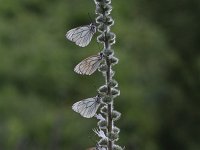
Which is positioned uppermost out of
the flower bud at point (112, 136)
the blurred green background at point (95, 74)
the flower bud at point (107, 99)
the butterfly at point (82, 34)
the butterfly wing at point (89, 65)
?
the blurred green background at point (95, 74)

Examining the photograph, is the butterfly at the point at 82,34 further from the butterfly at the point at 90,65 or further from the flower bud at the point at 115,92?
the flower bud at the point at 115,92

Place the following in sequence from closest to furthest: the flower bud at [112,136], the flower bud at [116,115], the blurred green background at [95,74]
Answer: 1. the flower bud at [112,136]
2. the flower bud at [116,115]
3. the blurred green background at [95,74]

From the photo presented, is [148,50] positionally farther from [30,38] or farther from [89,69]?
[89,69]

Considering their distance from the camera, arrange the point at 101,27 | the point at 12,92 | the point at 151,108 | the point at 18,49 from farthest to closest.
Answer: the point at 151,108 → the point at 18,49 → the point at 12,92 → the point at 101,27

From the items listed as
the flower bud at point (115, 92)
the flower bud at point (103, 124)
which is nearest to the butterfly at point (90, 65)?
the flower bud at point (115, 92)

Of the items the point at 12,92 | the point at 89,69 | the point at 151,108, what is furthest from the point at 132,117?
the point at 89,69

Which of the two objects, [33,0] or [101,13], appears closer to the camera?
[101,13]

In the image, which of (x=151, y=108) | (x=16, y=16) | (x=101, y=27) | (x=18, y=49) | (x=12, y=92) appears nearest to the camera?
(x=101, y=27)

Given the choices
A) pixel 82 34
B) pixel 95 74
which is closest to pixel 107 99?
pixel 82 34
